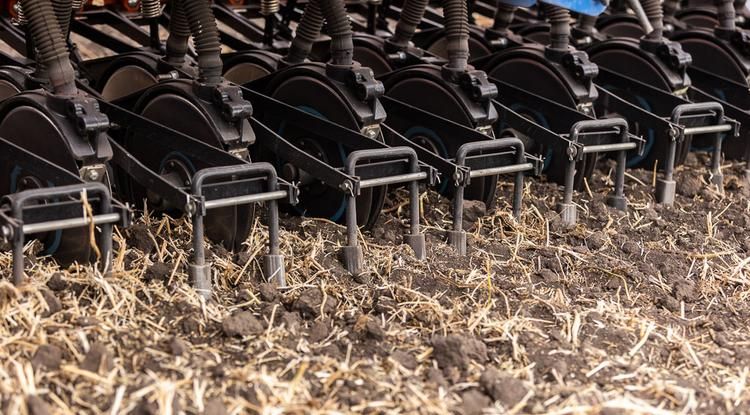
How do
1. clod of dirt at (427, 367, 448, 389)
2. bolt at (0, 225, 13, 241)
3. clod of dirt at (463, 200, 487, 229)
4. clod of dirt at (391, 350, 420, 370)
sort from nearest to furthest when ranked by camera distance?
1. clod of dirt at (427, 367, 448, 389)
2. clod of dirt at (391, 350, 420, 370)
3. bolt at (0, 225, 13, 241)
4. clod of dirt at (463, 200, 487, 229)

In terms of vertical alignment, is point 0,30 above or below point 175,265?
above

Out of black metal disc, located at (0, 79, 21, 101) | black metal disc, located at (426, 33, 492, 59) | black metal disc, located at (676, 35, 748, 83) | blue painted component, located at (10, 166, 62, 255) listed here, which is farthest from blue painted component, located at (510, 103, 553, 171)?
blue painted component, located at (10, 166, 62, 255)

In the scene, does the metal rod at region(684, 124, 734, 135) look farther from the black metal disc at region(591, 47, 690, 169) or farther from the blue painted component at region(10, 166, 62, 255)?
the blue painted component at region(10, 166, 62, 255)

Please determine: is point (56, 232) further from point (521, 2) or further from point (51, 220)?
point (521, 2)

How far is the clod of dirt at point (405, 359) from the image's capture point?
10.6 feet

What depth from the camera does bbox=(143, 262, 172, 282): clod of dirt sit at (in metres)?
3.82

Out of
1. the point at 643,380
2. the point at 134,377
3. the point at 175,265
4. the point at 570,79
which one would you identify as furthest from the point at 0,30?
the point at 643,380

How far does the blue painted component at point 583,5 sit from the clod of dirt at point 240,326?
8.95ft

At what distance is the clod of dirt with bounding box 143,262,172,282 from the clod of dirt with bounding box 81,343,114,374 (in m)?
0.76

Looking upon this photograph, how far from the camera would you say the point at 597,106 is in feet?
18.6

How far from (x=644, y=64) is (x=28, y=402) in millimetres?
3996

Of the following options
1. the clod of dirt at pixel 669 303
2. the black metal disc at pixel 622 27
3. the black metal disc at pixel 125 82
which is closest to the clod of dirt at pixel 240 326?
the clod of dirt at pixel 669 303

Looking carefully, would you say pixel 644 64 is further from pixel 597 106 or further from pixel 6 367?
pixel 6 367

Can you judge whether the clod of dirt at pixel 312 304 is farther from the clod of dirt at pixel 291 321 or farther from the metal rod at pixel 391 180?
the metal rod at pixel 391 180
